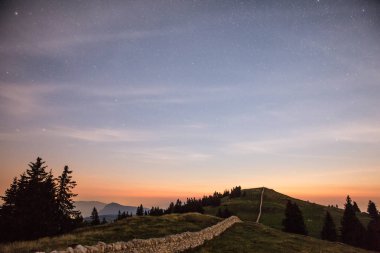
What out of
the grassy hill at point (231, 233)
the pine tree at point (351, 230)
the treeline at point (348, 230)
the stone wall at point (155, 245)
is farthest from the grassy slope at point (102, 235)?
the pine tree at point (351, 230)

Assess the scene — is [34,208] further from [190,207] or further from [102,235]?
[190,207]

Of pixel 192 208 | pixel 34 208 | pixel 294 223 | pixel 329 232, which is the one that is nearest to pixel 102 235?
pixel 34 208

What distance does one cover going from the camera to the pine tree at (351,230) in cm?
7200

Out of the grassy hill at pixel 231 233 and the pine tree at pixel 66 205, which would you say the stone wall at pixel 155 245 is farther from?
the pine tree at pixel 66 205

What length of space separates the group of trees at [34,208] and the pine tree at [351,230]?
210ft

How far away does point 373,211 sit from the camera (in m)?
120

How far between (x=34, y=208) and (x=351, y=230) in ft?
240

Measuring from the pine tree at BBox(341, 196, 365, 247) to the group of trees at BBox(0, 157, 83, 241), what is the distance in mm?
64115

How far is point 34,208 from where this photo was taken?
42.5 metres

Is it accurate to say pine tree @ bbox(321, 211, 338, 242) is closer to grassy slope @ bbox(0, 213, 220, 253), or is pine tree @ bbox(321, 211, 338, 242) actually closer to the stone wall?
grassy slope @ bbox(0, 213, 220, 253)

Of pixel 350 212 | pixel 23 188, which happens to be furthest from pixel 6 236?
pixel 350 212

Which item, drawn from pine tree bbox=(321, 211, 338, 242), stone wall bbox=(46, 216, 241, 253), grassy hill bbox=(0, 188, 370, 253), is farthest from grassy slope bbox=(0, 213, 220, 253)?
pine tree bbox=(321, 211, 338, 242)

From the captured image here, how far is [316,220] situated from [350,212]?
124 feet

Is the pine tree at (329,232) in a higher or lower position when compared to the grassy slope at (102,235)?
lower
